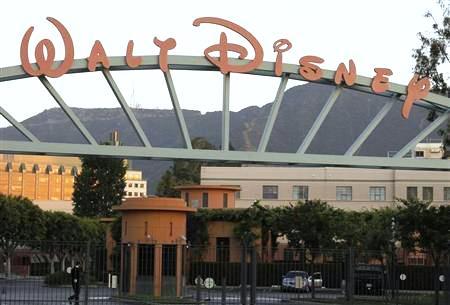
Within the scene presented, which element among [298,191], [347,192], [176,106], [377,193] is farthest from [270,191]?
[176,106]

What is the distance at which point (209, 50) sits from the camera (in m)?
25.1

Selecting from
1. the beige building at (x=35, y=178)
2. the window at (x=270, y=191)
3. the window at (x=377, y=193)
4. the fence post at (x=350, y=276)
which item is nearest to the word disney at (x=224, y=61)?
the fence post at (x=350, y=276)

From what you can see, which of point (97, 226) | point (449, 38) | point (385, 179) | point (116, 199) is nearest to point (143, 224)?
point (449, 38)

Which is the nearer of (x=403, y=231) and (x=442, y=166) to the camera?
(x=442, y=166)

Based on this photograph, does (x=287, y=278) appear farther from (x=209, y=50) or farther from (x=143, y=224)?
(x=143, y=224)

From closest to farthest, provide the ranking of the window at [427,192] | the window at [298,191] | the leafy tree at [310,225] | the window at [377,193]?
the leafy tree at [310,225] < the window at [427,192] < the window at [377,193] < the window at [298,191]

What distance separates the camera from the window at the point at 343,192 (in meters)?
79.7

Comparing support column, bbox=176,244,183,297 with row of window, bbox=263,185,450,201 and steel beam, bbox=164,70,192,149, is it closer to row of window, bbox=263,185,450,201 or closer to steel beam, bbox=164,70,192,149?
steel beam, bbox=164,70,192,149

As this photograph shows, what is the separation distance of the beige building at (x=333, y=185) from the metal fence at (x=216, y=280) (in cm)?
4707

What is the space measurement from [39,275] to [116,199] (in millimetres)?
63197

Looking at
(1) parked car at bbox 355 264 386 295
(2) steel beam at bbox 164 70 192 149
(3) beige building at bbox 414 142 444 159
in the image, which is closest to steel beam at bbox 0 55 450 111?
(2) steel beam at bbox 164 70 192 149

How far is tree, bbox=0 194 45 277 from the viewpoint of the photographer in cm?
6531

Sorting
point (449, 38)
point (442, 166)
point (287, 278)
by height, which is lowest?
point (287, 278)

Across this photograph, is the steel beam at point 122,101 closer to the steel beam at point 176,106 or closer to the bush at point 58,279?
the steel beam at point 176,106
